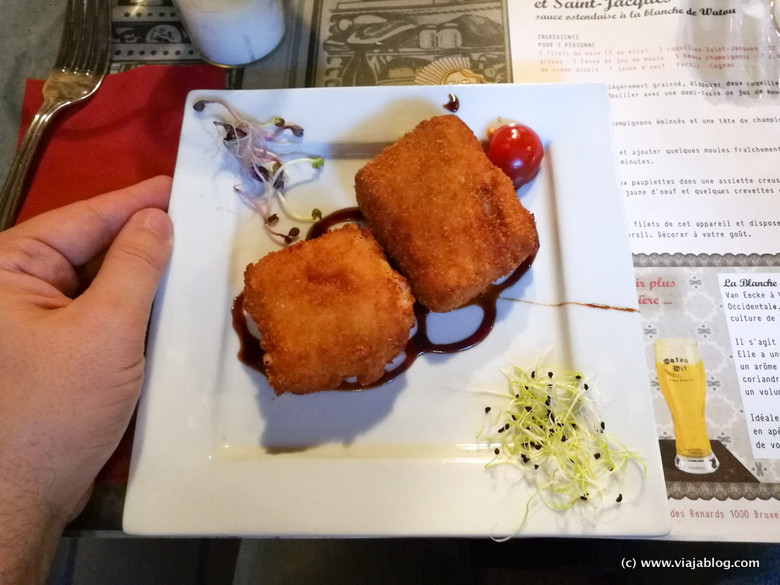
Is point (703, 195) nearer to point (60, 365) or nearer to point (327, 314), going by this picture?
point (327, 314)

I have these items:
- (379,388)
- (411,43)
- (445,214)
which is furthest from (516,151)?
(379,388)

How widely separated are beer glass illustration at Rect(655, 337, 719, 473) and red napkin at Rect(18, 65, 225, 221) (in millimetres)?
2078

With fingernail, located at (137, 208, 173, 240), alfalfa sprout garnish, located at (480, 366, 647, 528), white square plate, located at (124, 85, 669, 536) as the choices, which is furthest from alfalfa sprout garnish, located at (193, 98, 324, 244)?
alfalfa sprout garnish, located at (480, 366, 647, 528)

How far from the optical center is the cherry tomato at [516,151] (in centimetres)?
192

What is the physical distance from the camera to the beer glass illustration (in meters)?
1.78

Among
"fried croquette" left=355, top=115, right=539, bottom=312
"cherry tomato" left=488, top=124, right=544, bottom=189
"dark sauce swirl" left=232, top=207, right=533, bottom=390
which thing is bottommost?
"dark sauce swirl" left=232, top=207, right=533, bottom=390

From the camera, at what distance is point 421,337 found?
1.87 meters

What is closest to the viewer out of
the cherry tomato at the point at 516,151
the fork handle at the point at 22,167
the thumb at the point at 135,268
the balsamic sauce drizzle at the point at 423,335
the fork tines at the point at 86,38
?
the thumb at the point at 135,268

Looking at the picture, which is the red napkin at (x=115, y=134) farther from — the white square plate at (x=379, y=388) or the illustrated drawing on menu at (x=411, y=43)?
the illustrated drawing on menu at (x=411, y=43)

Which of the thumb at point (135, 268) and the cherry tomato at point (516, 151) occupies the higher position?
the cherry tomato at point (516, 151)

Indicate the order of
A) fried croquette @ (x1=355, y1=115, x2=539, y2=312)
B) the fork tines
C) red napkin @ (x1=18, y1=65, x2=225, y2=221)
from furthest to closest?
the fork tines → red napkin @ (x1=18, y1=65, x2=225, y2=221) → fried croquette @ (x1=355, y1=115, x2=539, y2=312)

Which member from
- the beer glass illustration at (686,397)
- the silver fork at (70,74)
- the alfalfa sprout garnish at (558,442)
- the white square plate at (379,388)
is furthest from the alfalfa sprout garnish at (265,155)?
the beer glass illustration at (686,397)

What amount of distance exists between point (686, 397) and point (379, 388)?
1.09 metres

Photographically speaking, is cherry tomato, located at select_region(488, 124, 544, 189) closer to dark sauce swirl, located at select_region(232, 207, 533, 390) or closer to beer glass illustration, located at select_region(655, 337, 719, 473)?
dark sauce swirl, located at select_region(232, 207, 533, 390)
